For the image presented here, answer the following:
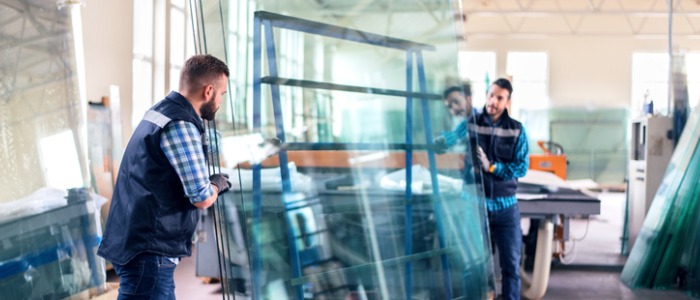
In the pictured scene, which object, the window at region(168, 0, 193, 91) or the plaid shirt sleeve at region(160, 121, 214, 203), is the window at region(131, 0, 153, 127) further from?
the plaid shirt sleeve at region(160, 121, 214, 203)

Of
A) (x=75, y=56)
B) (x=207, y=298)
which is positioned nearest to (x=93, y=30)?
(x=75, y=56)

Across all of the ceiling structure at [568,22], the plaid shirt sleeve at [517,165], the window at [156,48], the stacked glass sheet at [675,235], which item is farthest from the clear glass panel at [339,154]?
the ceiling structure at [568,22]

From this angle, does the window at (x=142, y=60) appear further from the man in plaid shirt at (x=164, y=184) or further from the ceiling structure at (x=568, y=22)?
the ceiling structure at (x=568, y=22)

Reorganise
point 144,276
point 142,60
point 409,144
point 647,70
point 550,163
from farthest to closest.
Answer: point 647,70 → point 550,163 → point 142,60 → point 409,144 → point 144,276

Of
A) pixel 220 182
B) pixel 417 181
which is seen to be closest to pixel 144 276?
pixel 220 182

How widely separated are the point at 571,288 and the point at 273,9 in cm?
311

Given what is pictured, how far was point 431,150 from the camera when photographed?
2137mm

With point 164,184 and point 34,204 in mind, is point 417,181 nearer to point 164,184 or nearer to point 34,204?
point 164,184

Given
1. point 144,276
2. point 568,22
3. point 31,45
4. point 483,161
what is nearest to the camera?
point 144,276

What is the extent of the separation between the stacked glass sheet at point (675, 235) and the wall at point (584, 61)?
30.5ft

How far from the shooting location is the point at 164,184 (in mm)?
1729

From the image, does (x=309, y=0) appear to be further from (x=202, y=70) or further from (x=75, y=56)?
(x=75, y=56)

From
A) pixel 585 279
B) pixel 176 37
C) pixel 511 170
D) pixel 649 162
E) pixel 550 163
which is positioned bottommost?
pixel 585 279

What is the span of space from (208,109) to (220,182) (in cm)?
20
